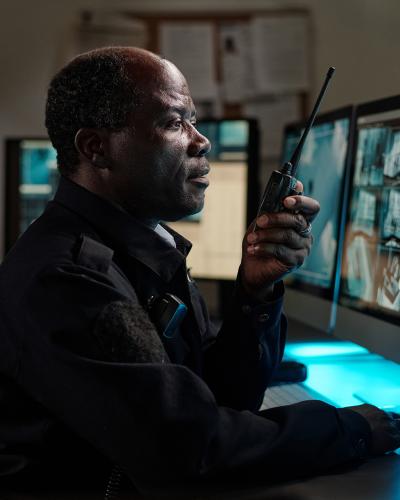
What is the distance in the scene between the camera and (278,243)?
97 cm

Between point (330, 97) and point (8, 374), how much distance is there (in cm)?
147

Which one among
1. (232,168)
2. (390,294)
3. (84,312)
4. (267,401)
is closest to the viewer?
(84,312)

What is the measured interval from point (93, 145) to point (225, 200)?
36.6 inches

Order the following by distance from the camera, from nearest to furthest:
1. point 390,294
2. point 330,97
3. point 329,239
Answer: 1. point 390,294
2. point 329,239
3. point 330,97

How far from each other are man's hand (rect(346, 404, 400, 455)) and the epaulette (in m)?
0.36

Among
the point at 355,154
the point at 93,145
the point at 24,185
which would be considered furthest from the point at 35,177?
the point at 93,145

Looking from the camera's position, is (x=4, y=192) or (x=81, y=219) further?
(x=4, y=192)

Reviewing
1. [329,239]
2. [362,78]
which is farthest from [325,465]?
[362,78]

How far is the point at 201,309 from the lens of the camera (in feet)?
3.89

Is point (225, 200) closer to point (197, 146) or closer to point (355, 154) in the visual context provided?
point (355, 154)

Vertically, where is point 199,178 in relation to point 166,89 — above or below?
below

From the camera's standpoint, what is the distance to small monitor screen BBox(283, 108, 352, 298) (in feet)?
4.88

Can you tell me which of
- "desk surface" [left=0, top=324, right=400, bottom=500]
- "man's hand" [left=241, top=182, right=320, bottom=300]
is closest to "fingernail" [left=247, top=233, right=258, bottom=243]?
"man's hand" [left=241, top=182, right=320, bottom=300]

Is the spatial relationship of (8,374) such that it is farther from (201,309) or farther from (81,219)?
(201,309)
